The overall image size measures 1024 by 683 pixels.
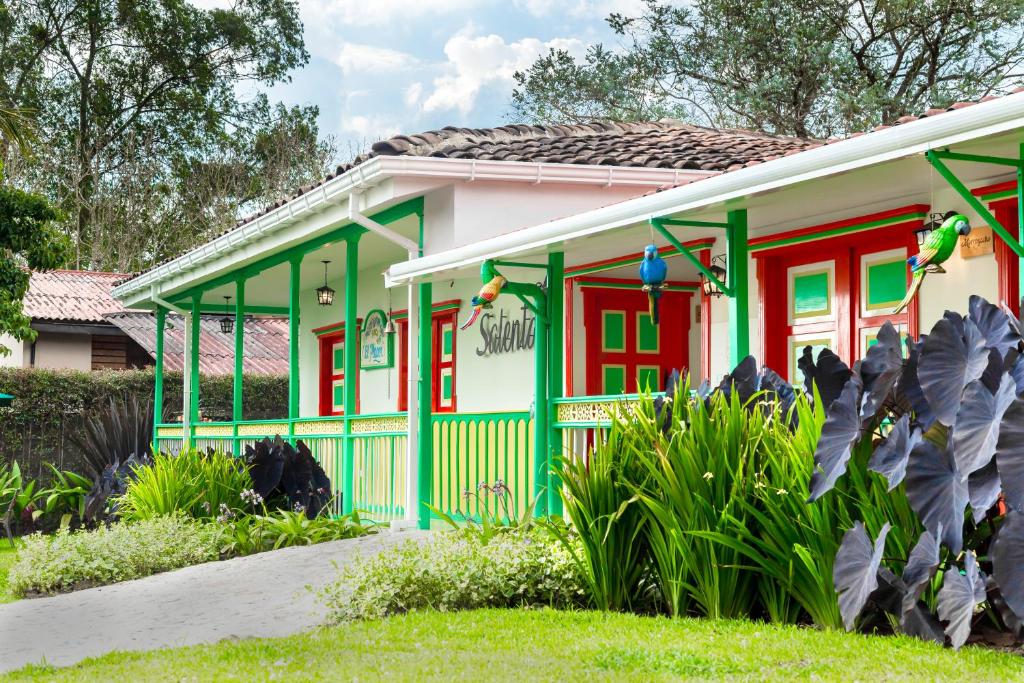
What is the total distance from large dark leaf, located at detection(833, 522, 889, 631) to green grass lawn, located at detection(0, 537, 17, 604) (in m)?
7.17

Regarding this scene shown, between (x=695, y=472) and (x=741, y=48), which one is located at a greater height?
(x=741, y=48)

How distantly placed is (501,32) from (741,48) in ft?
120

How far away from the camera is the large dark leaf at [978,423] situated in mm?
5188

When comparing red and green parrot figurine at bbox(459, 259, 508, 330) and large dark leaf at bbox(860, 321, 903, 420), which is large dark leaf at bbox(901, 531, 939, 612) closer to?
large dark leaf at bbox(860, 321, 903, 420)

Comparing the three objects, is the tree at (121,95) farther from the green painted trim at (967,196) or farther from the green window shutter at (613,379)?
the green painted trim at (967,196)

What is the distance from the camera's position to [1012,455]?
5035 mm

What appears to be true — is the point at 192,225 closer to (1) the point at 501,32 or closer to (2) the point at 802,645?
(1) the point at 501,32

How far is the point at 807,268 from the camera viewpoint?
9445 millimetres

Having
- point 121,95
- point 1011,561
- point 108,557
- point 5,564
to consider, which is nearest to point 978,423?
point 1011,561

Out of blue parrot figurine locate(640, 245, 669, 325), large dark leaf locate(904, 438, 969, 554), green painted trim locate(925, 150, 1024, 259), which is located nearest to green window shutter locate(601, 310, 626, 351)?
blue parrot figurine locate(640, 245, 669, 325)

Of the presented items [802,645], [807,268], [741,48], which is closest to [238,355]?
[807,268]

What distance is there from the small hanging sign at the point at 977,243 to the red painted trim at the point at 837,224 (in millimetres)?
415

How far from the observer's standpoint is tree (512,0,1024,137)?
77.4 feet

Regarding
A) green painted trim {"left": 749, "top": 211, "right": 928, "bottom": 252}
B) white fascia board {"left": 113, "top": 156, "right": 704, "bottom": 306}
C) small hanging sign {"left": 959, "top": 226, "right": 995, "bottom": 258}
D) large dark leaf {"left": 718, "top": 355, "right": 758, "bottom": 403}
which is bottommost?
large dark leaf {"left": 718, "top": 355, "right": 758, "bottom": 403}
